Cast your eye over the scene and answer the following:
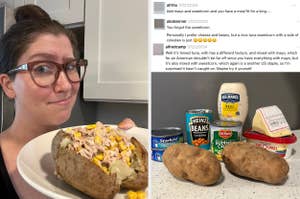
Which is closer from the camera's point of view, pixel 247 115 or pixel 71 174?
pixel 71 174

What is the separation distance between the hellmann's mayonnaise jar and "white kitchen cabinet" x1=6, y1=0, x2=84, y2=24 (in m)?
0.31

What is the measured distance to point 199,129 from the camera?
52 centimetres

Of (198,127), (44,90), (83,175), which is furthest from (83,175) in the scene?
(198,127)

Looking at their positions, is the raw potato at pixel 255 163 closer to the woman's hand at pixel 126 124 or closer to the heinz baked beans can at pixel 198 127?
the heinz baked beans can at pixel 198 127

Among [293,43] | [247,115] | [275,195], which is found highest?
[293,43]

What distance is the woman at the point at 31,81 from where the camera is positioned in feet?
1.27

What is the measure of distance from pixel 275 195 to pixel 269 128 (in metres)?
0.15

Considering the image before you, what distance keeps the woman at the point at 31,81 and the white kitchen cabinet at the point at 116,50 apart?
94 millimetres

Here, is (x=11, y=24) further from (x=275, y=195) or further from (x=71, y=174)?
(x=275, y=195)

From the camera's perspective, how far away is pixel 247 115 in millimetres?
561

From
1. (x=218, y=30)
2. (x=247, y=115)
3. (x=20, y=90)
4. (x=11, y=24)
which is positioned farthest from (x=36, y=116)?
(x=247, y=115)

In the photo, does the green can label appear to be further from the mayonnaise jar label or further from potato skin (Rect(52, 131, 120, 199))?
potato skin (Rect(52, 131, 120, 199))

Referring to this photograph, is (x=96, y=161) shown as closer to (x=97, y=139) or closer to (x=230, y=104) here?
(x=97, y=139)

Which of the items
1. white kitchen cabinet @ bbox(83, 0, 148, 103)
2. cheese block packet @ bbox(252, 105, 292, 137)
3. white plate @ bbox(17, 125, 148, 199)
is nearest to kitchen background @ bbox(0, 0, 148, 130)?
white kitchen cabinet @ bbox(83, 0, 148, 103)
